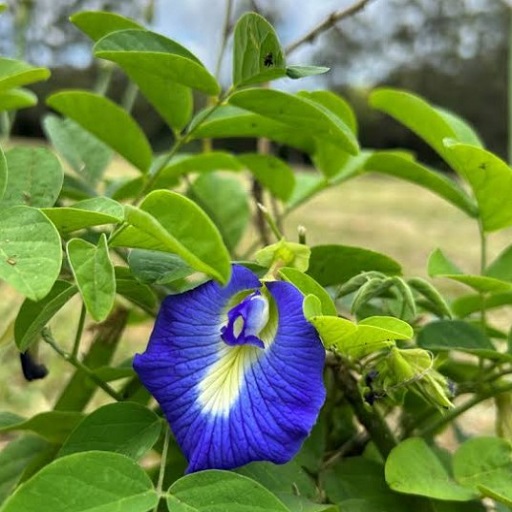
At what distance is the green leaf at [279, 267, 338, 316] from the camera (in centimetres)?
45

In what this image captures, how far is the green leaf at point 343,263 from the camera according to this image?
0.54 meters

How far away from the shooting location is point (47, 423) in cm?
56

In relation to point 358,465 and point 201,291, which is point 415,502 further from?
point 201,291

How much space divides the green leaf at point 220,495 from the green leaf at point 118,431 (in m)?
0.06

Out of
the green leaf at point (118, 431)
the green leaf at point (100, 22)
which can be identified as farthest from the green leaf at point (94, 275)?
the green leaf at point (100, 22)

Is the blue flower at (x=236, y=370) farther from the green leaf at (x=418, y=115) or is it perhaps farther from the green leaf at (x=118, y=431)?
the green leaf at (x=418, y=115)

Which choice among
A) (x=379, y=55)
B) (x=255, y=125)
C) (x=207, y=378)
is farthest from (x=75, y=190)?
(x=379, y=55)

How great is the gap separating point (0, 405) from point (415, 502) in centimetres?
100

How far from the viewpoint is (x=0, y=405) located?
1405mm

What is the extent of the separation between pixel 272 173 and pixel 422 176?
16 cm

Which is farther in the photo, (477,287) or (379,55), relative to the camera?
(379,55)

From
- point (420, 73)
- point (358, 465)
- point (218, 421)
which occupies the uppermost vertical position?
point (218, 421)

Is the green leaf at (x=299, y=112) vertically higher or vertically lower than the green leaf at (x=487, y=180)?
higher

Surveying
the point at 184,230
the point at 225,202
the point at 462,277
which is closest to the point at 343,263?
the point at 462,277
